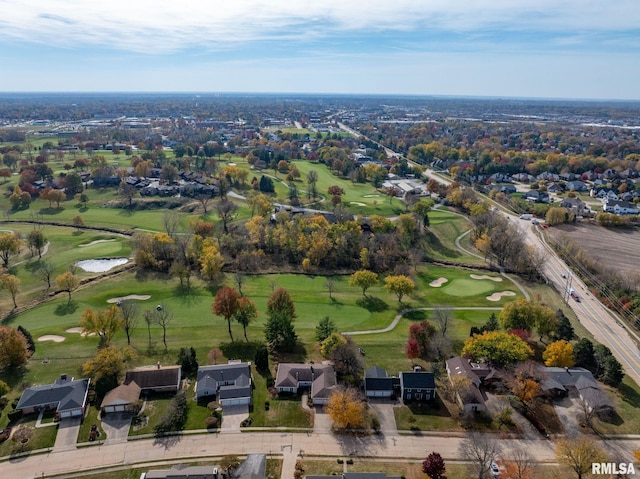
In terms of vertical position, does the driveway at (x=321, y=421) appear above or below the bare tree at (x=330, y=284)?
below

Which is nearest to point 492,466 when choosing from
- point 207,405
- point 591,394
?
point 591,394

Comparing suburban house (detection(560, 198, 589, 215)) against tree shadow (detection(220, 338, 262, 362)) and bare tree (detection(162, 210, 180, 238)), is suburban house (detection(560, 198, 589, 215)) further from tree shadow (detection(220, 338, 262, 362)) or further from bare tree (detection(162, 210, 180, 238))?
bare tree (detection(162, 210, 180, 238))

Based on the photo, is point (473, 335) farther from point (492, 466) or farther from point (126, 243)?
point (126, 243)

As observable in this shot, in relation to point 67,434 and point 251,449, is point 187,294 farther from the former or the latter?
point 251,449

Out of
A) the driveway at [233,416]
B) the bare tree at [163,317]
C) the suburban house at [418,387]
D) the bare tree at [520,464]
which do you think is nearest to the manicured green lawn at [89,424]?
the driveway at [233,416]

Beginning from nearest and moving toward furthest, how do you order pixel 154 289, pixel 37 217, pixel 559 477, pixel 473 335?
1. pixel 559 477
2. pixel 473 335
3. pixel 154 289
4. pixel 37 217

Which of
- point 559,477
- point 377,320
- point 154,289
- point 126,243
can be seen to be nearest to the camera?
point 559,477

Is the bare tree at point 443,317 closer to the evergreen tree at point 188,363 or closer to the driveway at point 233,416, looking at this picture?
the driveway at point 233,416
